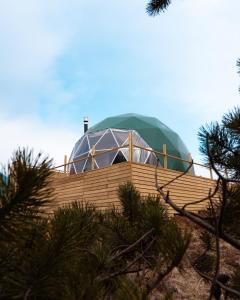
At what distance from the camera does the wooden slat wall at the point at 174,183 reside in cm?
1392

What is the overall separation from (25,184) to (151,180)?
45.1 feet

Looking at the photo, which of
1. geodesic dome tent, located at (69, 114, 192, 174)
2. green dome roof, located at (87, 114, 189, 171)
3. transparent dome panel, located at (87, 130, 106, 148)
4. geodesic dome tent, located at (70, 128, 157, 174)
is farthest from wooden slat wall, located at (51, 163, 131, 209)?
green dome roof, located at (87, 114, 189, 171)

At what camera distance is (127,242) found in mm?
2184

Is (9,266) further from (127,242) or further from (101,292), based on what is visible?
(127,242)

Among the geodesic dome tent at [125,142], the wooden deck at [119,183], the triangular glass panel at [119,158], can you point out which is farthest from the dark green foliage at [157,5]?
the triangular glass panel at [119,158]

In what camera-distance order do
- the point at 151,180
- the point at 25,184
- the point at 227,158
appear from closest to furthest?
1. the point at 25,184
2. the point at 227,158
3. the point at 151,180

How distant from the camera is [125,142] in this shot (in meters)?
21.6

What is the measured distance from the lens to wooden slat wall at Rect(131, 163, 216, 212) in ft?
45.7

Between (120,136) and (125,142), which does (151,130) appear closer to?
(120,136)

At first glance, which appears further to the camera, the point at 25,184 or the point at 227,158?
the point at 227,158

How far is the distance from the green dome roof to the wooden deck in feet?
21.7

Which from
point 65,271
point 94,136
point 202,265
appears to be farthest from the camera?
point 94,136

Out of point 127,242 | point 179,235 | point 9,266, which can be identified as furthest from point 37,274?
point 127,242

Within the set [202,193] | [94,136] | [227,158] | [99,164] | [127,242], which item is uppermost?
[94,136]
